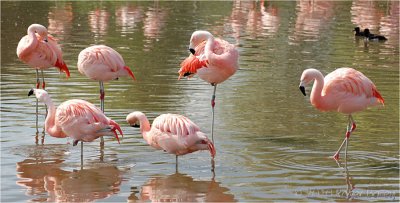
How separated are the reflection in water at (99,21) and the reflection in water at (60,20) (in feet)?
1.99

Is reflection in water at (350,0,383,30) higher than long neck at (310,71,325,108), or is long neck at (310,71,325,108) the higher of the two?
long neck at (310,71,325,108)

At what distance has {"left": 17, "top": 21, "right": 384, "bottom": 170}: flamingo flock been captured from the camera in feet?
27.8

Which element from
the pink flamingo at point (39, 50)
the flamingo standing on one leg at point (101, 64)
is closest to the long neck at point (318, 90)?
the flamingo standing on one leg at point (101, 64)

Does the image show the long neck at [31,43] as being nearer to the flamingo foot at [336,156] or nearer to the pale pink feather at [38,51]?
the pale pink feather at [38,51]

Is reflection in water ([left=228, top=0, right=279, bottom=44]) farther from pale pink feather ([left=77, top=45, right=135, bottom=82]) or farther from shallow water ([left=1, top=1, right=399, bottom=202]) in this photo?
pale pink feather ([left=77, top=45, right=135, bottom=82])

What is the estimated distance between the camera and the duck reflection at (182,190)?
25.7 ft

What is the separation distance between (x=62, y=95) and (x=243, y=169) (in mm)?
4503

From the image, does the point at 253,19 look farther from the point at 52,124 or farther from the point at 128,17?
the point at 52,124

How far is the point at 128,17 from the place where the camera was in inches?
1001

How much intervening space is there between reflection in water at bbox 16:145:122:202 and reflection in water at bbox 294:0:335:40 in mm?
12885

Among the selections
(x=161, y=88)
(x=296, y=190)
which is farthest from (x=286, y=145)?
(x=161, y=88)

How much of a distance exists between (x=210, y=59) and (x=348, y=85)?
1730mm

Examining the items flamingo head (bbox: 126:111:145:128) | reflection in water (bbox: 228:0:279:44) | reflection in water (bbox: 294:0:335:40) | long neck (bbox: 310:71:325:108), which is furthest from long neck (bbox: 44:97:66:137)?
reflection in water (bbox: 294:0:335:40)

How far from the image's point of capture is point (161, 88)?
13.3m
